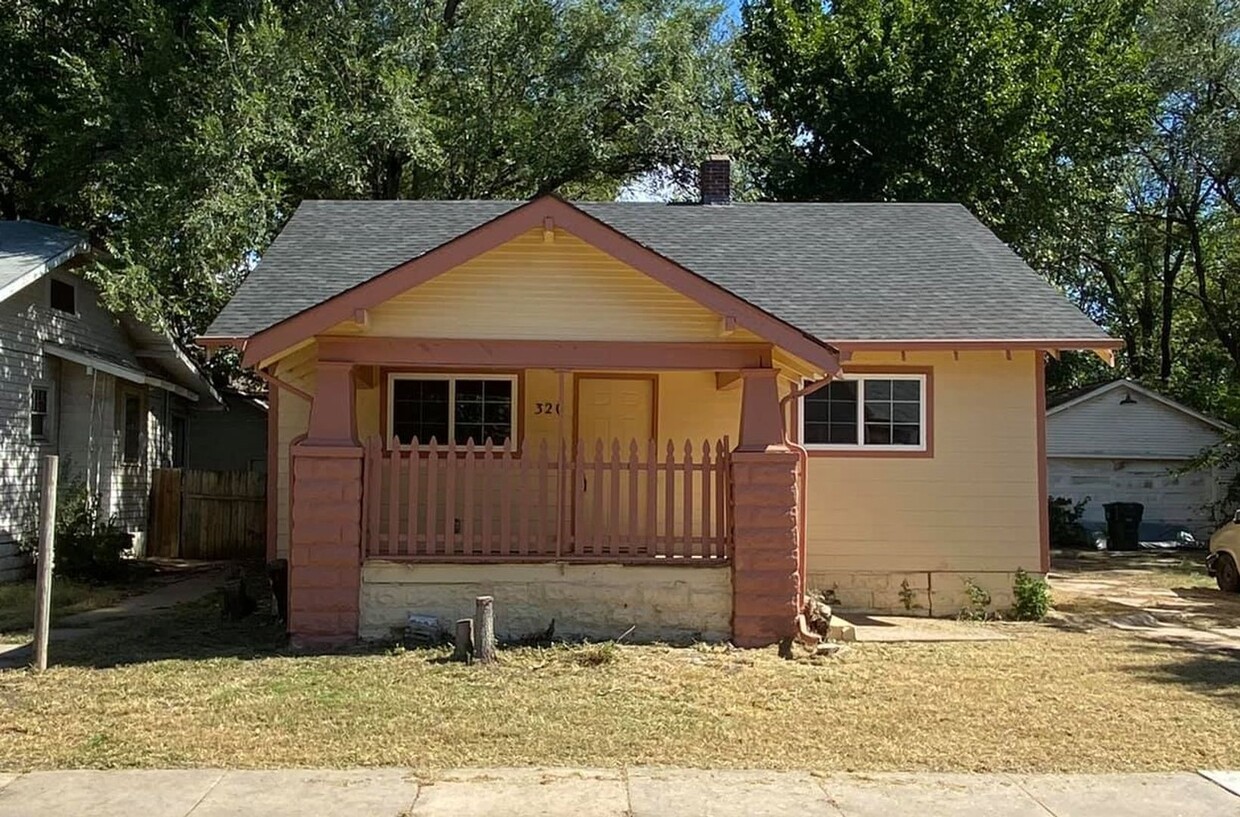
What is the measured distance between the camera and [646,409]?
12.7 m

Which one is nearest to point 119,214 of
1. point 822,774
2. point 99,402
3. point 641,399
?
point 99,402

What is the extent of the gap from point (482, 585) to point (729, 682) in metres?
2.57

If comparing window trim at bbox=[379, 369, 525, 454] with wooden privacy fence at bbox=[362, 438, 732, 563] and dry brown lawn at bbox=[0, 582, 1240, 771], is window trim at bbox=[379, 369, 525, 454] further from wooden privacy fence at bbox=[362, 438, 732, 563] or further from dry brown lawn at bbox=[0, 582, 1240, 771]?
dry brown lawn at bbox=[0, 582, 1240, 771]

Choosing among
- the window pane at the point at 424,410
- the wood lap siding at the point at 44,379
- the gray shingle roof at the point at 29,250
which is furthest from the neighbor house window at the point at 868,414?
the wood lap siding at the point at 44,379

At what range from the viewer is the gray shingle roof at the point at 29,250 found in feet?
47.1

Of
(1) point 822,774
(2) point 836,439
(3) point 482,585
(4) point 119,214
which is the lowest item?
(1) point 822,774

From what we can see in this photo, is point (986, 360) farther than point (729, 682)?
Yes

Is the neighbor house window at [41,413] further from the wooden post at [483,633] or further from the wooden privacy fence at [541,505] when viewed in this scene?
the wooden post at [483,633]

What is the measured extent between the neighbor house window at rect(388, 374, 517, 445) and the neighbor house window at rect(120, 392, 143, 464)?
841 centimetres

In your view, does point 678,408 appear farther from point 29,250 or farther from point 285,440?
point 29,250

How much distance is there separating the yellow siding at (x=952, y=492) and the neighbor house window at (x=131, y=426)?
1228 centimetres

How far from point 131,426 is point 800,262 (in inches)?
481

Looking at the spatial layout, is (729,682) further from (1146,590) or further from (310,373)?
(1146,590)

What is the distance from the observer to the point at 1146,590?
49.8ft
